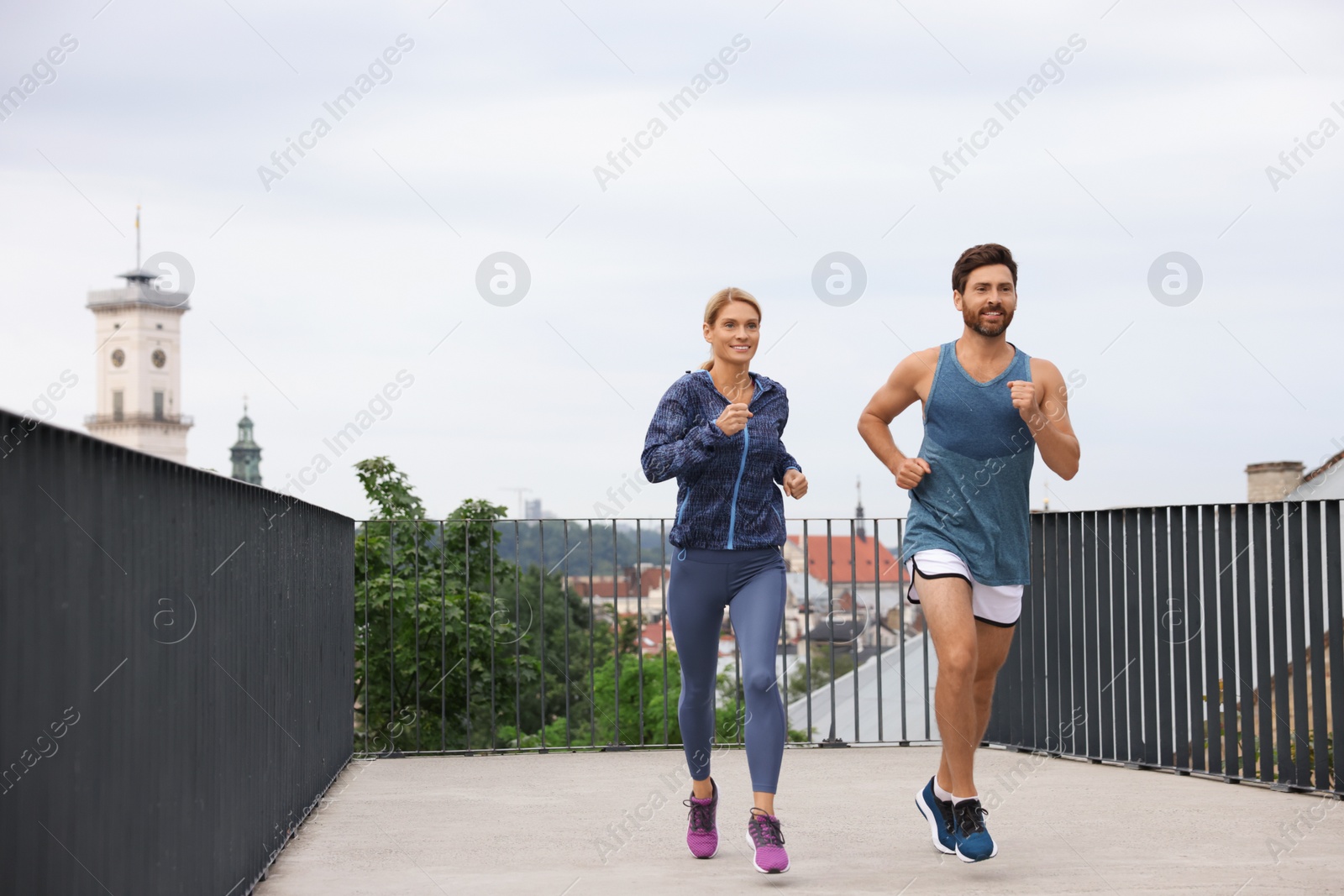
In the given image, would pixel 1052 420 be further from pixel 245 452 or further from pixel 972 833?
pixel 245 452

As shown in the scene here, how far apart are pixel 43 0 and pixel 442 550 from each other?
567cm

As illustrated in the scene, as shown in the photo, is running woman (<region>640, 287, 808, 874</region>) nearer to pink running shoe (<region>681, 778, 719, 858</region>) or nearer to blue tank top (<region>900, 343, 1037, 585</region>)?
pink running shoe (<region>681, 778, 719, 858</region>)

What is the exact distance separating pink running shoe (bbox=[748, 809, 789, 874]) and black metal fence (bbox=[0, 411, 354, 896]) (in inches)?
54.1

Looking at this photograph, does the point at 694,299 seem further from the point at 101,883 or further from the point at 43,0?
the point at 43,0

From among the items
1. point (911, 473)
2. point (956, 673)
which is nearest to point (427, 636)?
point (911, 473)

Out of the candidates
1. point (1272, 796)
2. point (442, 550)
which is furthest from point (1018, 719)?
point (442, 550)

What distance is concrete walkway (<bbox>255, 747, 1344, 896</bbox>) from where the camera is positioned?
148 inches

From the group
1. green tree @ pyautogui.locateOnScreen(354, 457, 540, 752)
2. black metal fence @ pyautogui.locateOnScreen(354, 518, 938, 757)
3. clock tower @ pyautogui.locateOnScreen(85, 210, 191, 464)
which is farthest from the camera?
clock tower @ pyautogui.locateOnScreen(85, 210, 191, 464)

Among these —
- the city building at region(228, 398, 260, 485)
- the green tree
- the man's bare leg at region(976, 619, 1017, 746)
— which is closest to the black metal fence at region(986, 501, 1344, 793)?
the man's bare leg at region(976, 619, 1017, 746)

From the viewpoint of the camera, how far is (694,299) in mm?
4312

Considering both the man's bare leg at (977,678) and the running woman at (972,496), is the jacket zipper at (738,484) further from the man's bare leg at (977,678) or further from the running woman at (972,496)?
the man's bare leg at (977,678)

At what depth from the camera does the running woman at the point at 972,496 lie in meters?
3.89

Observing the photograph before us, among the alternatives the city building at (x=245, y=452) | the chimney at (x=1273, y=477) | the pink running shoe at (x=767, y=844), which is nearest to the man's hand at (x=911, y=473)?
the pink running shoe at (x=767, y=844)

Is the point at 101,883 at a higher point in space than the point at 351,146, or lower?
lower
